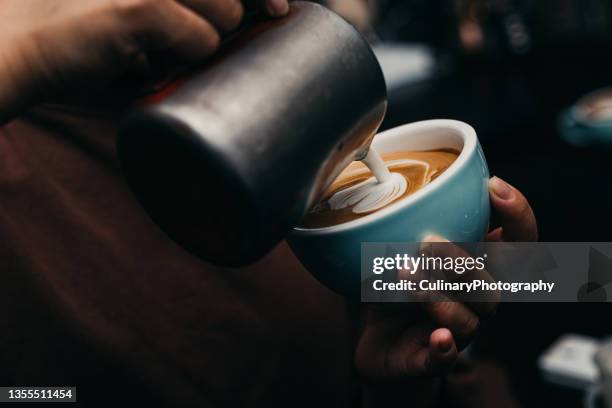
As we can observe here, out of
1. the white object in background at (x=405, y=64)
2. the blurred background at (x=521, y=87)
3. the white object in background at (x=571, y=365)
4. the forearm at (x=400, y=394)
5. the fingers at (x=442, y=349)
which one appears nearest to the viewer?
the fingers at (x=442, y=349)

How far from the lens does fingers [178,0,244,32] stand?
1.22 feet

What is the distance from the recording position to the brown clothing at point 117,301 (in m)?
0.65

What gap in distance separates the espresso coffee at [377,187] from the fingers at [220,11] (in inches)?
6.1

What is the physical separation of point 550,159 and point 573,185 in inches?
7.7

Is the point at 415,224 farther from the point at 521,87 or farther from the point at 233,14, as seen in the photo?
the point at 521,87

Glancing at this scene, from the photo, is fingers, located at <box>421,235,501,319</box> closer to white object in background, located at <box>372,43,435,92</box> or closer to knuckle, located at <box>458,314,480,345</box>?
knuckle, located at <box>458,314,480,345</box>

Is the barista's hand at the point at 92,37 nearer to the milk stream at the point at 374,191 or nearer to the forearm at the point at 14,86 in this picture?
the forearm at the point at 14,86

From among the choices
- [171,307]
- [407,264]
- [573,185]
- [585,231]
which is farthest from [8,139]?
[573,185]

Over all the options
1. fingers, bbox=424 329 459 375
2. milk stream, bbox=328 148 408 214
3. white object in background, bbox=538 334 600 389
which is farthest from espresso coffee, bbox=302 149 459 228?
white object in background, bbox=538 334 600 389

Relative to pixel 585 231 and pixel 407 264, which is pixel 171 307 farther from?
pixel 585 231

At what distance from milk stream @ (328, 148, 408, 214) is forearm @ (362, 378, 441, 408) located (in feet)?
0.71

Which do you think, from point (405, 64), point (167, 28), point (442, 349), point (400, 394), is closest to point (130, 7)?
point (167, 28)

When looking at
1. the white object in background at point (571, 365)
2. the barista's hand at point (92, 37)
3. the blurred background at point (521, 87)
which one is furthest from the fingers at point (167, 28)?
the blurred background at point (521, 87)

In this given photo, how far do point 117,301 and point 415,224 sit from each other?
1.23 feet
